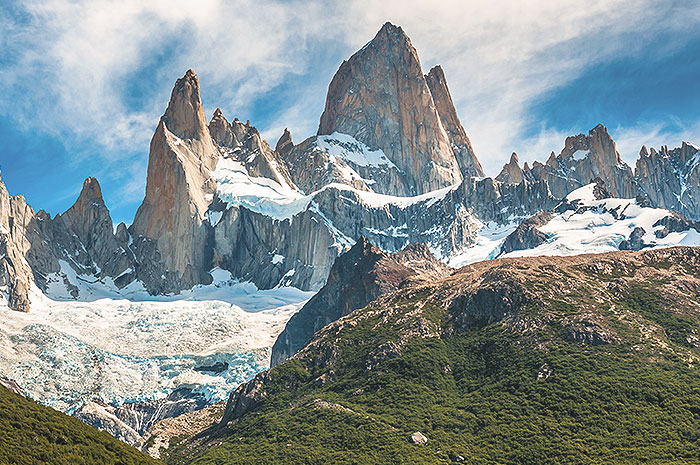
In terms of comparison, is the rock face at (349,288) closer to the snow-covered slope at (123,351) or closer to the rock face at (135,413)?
the snow-covered slope at (123,351)

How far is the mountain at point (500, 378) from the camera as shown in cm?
7256

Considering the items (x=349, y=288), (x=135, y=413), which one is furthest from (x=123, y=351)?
(x=349, y=288)

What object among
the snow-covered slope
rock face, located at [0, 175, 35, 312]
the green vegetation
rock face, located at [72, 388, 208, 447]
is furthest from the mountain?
rock face, located at [0, 175, 35, 312]

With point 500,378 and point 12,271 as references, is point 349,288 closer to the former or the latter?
point 500,378

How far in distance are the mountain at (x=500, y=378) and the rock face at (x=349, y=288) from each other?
1521 inches

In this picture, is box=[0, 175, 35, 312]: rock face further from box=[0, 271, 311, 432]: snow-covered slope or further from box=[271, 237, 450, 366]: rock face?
box=[271, 237, 450, 366]: rock face

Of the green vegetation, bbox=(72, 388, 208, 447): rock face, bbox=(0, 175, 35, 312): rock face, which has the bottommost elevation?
the green vegetation

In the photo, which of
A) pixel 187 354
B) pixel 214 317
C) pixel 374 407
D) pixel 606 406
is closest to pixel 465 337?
pixel 374 407

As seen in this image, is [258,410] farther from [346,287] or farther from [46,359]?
[46,359]

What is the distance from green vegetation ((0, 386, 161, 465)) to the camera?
55.2 m

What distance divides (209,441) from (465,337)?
117 feet

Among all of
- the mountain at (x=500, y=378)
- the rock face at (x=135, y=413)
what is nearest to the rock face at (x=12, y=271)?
the rock face at (x=135, y=413)

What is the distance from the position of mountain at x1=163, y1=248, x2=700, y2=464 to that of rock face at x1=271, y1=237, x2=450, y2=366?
1521 inches

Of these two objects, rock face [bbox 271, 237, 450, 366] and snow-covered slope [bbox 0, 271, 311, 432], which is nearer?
snow-covered slope [bbox 0, 271, 311, 432]
